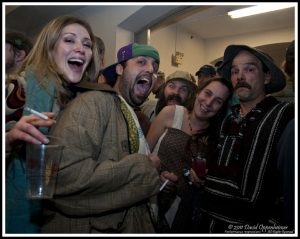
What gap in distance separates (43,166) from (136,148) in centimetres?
35

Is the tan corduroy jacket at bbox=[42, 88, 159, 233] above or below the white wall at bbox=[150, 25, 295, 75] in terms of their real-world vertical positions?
below

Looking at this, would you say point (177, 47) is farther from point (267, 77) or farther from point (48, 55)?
point (48, 55)

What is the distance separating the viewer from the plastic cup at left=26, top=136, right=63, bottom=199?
2.54 ft

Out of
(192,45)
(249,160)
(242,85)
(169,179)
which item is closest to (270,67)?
(242,85)

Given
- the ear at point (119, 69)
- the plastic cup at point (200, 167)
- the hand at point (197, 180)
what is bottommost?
the hand at point (197, 180)

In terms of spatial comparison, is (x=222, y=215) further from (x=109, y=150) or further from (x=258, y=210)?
(x=109, y=150)

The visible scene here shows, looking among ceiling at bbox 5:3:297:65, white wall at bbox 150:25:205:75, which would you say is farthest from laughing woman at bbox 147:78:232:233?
white wall at bbox 150:25:205:75

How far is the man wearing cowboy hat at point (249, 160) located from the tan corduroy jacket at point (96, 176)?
1.19 ft

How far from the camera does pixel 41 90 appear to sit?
884 mm

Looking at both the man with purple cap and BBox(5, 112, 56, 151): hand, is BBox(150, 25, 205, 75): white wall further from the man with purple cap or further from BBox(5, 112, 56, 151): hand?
BBox(5, 112, 56, 151): hand

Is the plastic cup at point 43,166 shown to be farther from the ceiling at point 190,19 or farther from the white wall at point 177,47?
the white wall at point 177,47

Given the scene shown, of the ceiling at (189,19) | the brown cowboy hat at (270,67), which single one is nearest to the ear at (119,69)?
the ceiling at (189,19)

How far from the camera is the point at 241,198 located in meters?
1.03

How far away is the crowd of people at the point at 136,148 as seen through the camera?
82 centimetres
